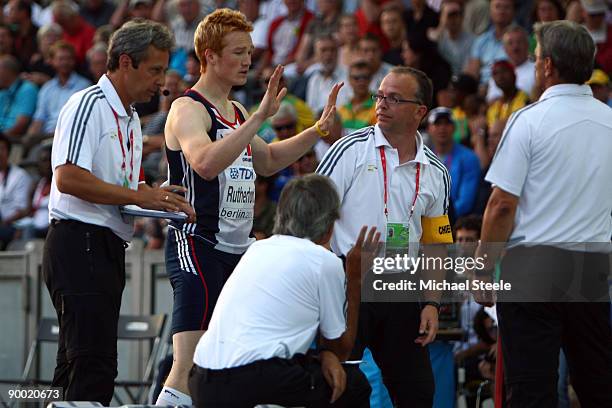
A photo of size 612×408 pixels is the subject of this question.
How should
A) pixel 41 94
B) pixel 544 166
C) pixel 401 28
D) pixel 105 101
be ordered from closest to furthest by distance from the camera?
pixel 544 166 < pixel 105 101 < pixel 401 28 < pixel 41 94

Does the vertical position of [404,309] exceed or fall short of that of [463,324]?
it exceeds it

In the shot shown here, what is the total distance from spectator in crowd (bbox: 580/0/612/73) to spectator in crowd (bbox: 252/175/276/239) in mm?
3828

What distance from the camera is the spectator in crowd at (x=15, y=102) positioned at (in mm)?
15180

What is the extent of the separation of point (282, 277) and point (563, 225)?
1.37 meters

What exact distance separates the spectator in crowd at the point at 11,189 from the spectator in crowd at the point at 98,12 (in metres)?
4.00

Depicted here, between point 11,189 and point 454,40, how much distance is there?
5084mm

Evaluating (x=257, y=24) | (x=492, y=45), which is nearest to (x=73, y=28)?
(x=257, y=24)

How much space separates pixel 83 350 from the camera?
5.88m

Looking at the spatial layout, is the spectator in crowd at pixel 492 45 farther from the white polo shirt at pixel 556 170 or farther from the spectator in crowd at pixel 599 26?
the white polo shirt at pixel 556 170

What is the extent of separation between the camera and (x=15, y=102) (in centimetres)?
1530

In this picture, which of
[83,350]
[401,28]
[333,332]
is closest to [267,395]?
[333,332]

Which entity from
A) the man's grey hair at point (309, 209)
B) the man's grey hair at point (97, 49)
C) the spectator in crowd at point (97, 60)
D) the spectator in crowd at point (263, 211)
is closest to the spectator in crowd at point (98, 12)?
the man's grey hair at point (97, 49)

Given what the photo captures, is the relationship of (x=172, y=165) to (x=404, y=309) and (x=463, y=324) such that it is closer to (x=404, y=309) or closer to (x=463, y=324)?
(x=404, y=309)

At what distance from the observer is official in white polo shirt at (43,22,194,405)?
5863 millimetres
